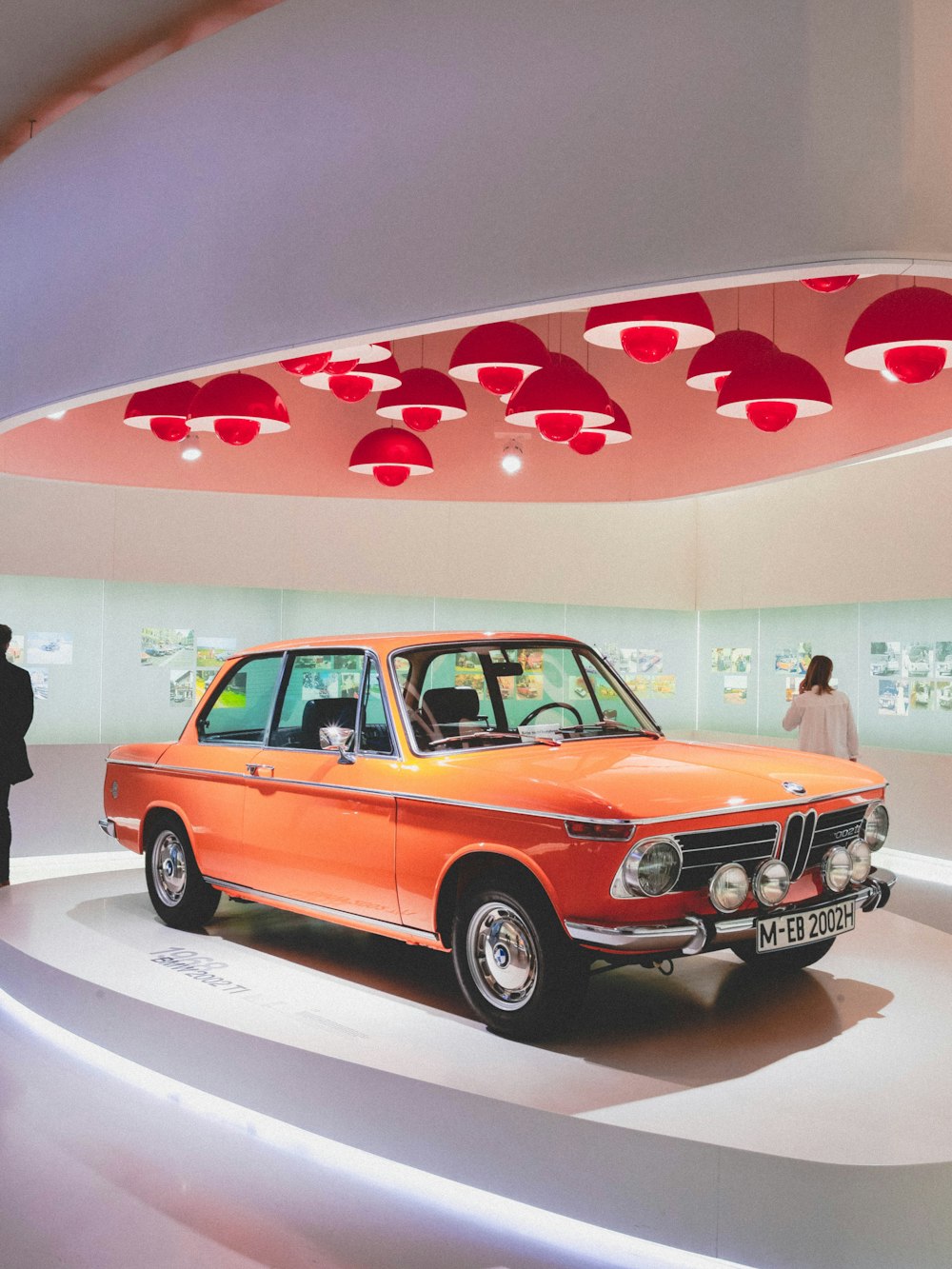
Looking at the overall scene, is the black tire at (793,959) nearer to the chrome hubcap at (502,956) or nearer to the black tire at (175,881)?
the chrome hubcap at (502,956)

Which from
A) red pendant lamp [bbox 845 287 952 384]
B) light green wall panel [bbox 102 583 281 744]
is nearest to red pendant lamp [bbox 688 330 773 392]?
red pendant lamp [bbox 845 287 952 384]

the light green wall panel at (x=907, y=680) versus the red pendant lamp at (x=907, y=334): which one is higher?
the red pendant lamp at (x=907, y=334)

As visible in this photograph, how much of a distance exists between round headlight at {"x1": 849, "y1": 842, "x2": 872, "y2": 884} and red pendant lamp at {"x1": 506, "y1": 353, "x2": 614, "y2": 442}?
2681 mm

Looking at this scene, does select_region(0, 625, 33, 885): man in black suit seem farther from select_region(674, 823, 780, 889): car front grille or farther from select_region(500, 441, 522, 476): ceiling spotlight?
select_region(674, 823, 780, 889): car front grille

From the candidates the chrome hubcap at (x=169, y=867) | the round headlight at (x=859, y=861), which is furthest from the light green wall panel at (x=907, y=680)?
the chrome hubcap at (x=169, y=867)

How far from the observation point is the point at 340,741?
18.1ft

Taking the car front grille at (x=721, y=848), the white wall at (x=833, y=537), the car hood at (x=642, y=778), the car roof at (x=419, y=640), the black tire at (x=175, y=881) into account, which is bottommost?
the black tire at (x=175, y=881)

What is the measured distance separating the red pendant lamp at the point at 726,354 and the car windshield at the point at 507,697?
1.80 meters

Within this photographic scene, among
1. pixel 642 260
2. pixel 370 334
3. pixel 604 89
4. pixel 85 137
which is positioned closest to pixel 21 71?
pixel 85 137

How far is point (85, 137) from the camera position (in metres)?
6.39

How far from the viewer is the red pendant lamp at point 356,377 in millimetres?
7379

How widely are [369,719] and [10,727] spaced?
2.92m

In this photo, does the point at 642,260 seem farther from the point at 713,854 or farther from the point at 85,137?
the point at 85,137

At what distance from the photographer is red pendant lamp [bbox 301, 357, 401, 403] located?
7.38 m
